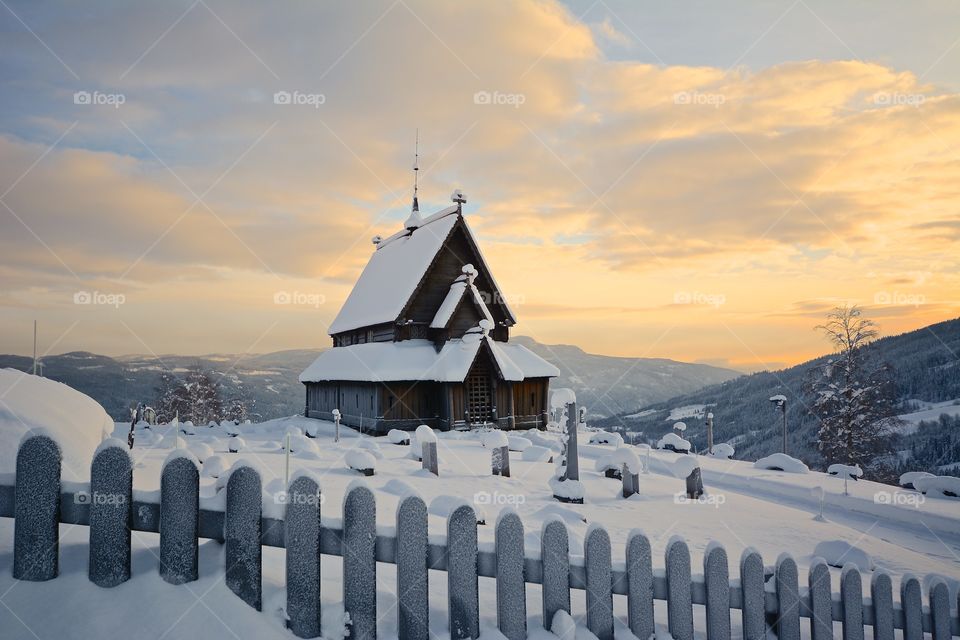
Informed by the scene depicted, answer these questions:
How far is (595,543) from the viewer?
3.79 metres

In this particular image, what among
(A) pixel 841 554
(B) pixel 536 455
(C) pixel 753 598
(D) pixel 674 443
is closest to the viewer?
(C) pixel 753 598

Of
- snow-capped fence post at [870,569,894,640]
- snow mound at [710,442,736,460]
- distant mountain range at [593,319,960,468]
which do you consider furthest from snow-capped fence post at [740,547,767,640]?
distant mountain range at [593,319,960,468]

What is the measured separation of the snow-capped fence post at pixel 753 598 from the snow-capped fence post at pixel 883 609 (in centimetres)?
123

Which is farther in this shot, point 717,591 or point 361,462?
point 361,462

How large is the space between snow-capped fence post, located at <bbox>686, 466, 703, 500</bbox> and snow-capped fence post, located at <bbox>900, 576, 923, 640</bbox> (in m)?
7.00

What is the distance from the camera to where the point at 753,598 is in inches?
165

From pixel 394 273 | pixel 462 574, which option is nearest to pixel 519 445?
pixel 462 574

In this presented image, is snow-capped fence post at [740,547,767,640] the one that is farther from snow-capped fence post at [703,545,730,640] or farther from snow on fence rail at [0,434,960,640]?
snow on fence rail at [0,434,960,640]

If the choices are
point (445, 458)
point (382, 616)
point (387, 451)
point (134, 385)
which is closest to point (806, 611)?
point (382, 616)

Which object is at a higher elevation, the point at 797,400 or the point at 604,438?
the point at 604,438

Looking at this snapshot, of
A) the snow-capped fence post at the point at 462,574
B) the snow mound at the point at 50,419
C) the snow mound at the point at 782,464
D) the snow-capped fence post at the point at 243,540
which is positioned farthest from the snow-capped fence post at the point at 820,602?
the snow mound at the point at 782,464

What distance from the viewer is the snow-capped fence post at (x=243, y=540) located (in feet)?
10.7
